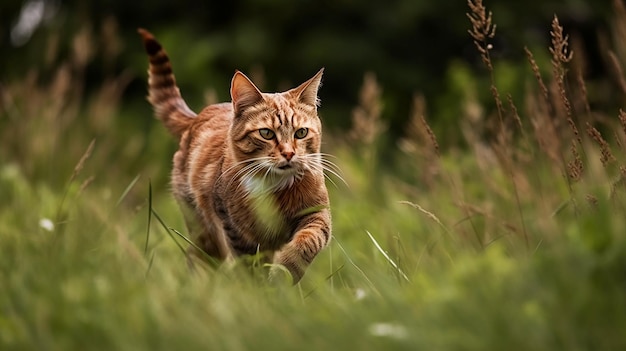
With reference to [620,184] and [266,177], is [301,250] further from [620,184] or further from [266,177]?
[620,184]

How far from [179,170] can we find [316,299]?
1571 mm

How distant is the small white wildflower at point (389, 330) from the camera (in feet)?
7.96

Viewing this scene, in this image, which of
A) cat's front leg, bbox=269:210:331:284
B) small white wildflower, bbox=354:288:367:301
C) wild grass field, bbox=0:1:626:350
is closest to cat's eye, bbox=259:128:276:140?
cat's front leg, bbox=269:210:331:284

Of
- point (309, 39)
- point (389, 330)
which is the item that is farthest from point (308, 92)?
point (309, 39)

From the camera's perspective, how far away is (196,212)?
175 inches

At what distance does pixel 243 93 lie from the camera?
405cm

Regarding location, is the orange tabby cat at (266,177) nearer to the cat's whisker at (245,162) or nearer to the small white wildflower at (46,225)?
the cat's whisker at (245,162)

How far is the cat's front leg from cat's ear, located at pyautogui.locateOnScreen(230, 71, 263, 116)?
0.57 metres

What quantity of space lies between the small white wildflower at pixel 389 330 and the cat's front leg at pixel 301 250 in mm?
996

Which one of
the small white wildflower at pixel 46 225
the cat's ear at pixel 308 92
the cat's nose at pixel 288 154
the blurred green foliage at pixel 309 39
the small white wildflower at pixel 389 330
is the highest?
the cat's ear at pixel 308 92

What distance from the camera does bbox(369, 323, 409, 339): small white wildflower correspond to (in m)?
2.43

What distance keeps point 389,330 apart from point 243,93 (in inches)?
69.5

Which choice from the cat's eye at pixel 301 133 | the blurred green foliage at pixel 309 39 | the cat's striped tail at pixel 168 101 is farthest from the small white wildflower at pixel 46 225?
the blurred green foliage at pixel 309 39

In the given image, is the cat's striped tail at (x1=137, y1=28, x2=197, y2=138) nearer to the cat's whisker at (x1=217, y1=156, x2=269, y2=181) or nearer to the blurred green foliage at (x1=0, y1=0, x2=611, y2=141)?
the cat's whisker at (x1=217, y1=156, x2=269, y2=181)
